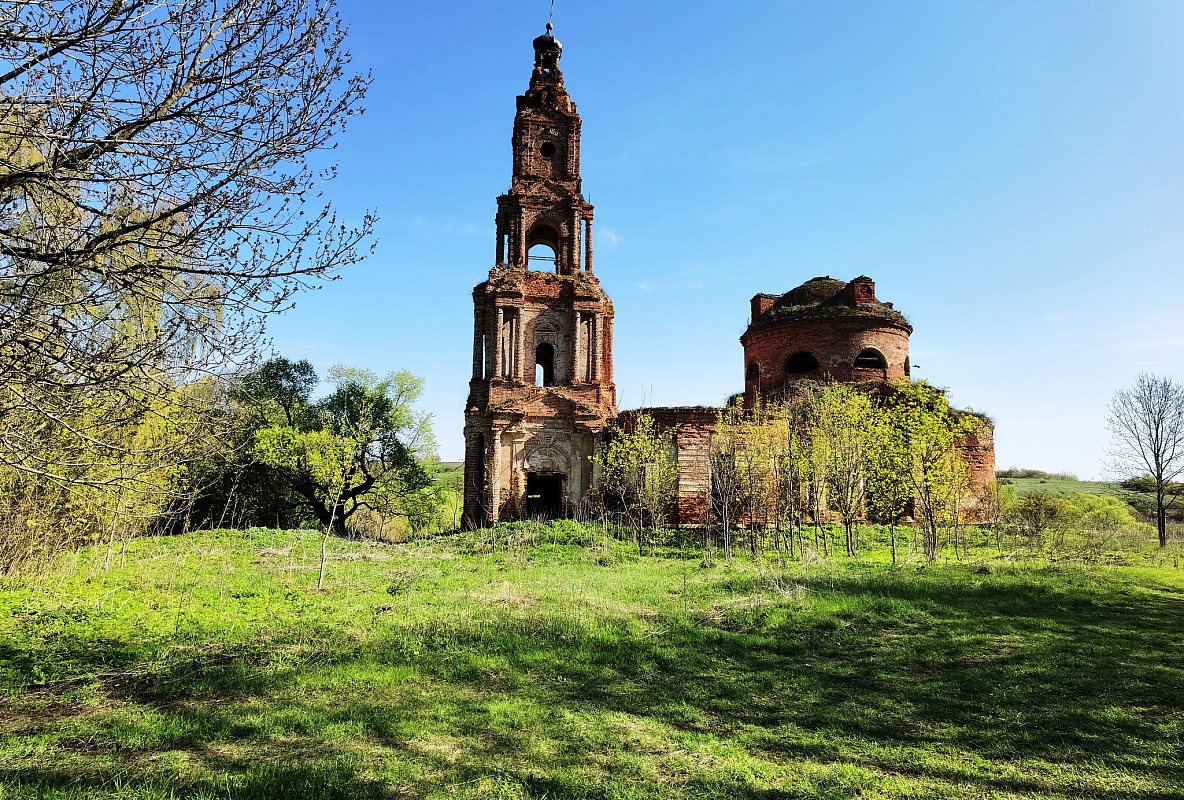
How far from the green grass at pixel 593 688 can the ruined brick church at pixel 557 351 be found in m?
9.18

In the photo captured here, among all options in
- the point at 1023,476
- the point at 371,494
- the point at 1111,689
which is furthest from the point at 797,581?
the point at 1023,476

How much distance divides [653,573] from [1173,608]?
8.82m

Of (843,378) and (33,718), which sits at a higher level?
(843,378)

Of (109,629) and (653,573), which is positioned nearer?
(109,629)

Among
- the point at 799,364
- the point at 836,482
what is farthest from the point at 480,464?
the point at 799,364

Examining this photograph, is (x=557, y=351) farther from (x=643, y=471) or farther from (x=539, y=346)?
(x=643, y=471)

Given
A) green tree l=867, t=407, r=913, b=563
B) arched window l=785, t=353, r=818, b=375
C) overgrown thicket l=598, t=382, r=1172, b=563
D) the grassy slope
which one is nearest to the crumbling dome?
arched window l=785, t=353, r=818, b=375

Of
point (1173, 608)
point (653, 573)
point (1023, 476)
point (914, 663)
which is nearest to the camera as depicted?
point (914, 663)

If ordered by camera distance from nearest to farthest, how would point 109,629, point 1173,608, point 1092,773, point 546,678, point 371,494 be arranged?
point 1092,773 < point 546,678 < point 109,629 < point 1173,608 < point 371,494

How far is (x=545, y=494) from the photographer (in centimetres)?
2227

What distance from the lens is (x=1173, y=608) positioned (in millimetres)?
9969

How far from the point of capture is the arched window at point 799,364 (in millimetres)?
27077

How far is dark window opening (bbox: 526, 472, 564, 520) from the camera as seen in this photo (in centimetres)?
2172

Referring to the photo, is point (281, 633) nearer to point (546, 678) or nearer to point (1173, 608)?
point (546, 678)
